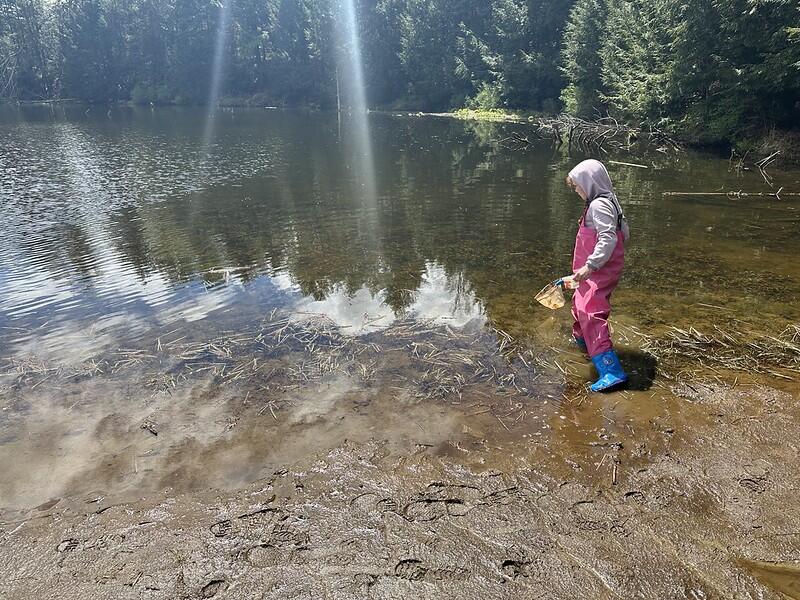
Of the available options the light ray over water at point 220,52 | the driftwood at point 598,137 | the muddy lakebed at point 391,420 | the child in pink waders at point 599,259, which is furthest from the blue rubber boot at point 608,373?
the light ray over water at point 220,52

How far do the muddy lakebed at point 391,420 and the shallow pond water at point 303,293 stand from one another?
0.15 feet

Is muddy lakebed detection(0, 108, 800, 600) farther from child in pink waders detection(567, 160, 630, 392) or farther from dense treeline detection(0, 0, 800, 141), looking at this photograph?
dense treeline detection(0, 0, 800, 141)

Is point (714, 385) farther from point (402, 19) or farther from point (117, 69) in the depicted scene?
point (117, 69)

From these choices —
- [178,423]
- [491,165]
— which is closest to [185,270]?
[178,423]

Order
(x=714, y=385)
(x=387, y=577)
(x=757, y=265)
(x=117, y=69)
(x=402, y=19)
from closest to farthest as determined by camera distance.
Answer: (x=387, y=577)
(x=714, y=385)
(x=757, y=265)
(x=402, y=19)
(x=117, y=69)

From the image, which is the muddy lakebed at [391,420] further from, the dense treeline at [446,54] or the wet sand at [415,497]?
the dense treeline at [446,54]

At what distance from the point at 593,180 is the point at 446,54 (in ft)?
214

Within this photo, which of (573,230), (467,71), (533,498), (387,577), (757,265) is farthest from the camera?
(467,71)

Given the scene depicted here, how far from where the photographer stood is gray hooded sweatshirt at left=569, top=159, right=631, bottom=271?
4.91 m

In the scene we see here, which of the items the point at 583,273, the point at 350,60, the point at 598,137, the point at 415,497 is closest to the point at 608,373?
the point at 583,273

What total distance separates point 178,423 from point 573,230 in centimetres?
950

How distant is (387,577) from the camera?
9.73 feet

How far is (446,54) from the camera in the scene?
63.4m

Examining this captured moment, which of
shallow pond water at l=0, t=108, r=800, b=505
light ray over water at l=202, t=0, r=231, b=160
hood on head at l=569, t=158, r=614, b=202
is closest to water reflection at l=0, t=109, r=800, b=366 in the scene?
shallow pond water at l=0, t=108, r=800, b=505
